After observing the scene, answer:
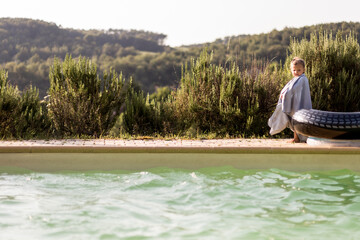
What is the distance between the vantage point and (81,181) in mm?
5156

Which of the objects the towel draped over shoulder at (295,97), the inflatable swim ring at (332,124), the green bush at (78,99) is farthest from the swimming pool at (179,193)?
the green bush at (78,99)

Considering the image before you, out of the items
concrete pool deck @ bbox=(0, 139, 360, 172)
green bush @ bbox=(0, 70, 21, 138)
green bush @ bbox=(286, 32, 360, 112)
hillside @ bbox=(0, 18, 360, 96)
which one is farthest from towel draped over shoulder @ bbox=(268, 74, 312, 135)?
hillside @ bbox=(0, 18, 360, 96)

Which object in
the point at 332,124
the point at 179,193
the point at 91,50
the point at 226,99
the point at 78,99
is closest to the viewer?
the point at 179,193

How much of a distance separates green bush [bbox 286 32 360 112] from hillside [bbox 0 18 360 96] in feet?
88.7

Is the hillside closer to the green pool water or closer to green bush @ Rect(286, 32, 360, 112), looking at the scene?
green bush @ Rect(286, 32, 360, 112)

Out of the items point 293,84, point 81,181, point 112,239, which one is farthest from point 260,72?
point 112,239

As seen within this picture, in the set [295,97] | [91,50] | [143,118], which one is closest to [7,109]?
[143,118]

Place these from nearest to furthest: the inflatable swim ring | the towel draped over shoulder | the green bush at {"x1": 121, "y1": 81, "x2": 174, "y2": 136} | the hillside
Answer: the inflatable swim ring
the towel draped over shoulder
the green bush at {"x1": 121, "y1": 81, "x2": 174, "y2": 136}
the hillside

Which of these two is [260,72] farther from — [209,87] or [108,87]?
[108,87]

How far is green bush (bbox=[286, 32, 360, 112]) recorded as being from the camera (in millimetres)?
8359

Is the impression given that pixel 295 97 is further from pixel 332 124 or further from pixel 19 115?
pixel 19 115

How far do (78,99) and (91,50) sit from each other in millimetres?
39704

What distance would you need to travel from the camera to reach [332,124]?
19.0 ft

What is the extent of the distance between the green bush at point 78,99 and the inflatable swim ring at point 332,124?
4.10 meters
